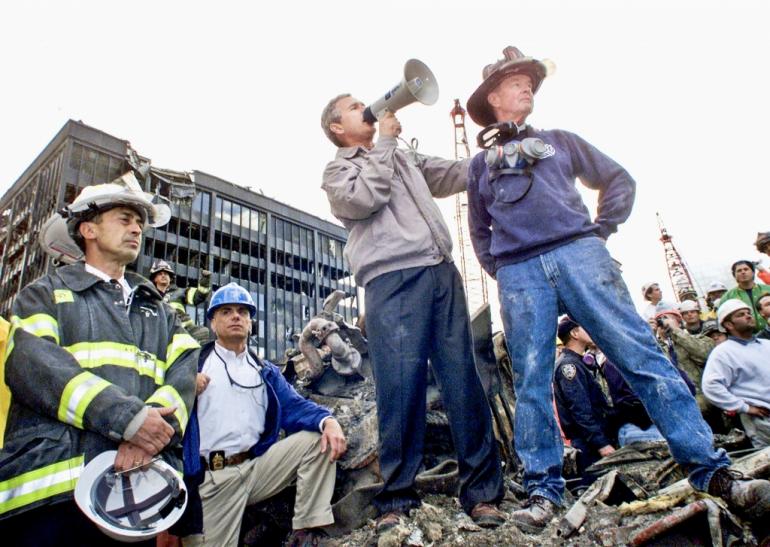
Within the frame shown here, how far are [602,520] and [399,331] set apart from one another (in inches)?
47.5

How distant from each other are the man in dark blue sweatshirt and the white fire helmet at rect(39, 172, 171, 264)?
5.97 ft

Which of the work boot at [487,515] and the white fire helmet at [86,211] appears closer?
the work boot at [487,515]

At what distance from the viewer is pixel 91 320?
2.16 meters

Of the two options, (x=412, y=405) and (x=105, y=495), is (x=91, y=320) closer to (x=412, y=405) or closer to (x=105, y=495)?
(x=105, y=495)

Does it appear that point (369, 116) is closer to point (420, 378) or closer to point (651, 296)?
point (420, 378)

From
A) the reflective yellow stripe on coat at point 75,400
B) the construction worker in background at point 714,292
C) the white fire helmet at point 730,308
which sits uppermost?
the construction worker in background at point 714,292

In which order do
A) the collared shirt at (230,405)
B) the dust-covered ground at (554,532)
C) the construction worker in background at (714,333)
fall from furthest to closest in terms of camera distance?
the construction worker in background at (714,333)
the collared shirt at (230,405)
the dust-covered ground at (554,532)

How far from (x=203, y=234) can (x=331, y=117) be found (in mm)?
38126

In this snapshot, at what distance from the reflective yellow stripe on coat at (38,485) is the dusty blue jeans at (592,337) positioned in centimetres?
187

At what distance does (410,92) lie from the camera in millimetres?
2850

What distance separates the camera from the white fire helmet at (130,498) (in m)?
1.77

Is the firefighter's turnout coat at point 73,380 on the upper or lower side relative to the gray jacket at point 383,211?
lower

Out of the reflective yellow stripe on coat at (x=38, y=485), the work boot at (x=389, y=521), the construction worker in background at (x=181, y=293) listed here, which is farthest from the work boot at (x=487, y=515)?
the construction worker in background at (x=181, y=293)

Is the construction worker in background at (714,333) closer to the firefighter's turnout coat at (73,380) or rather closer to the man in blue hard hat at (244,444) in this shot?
the man in blue hard hat at (244,444)
